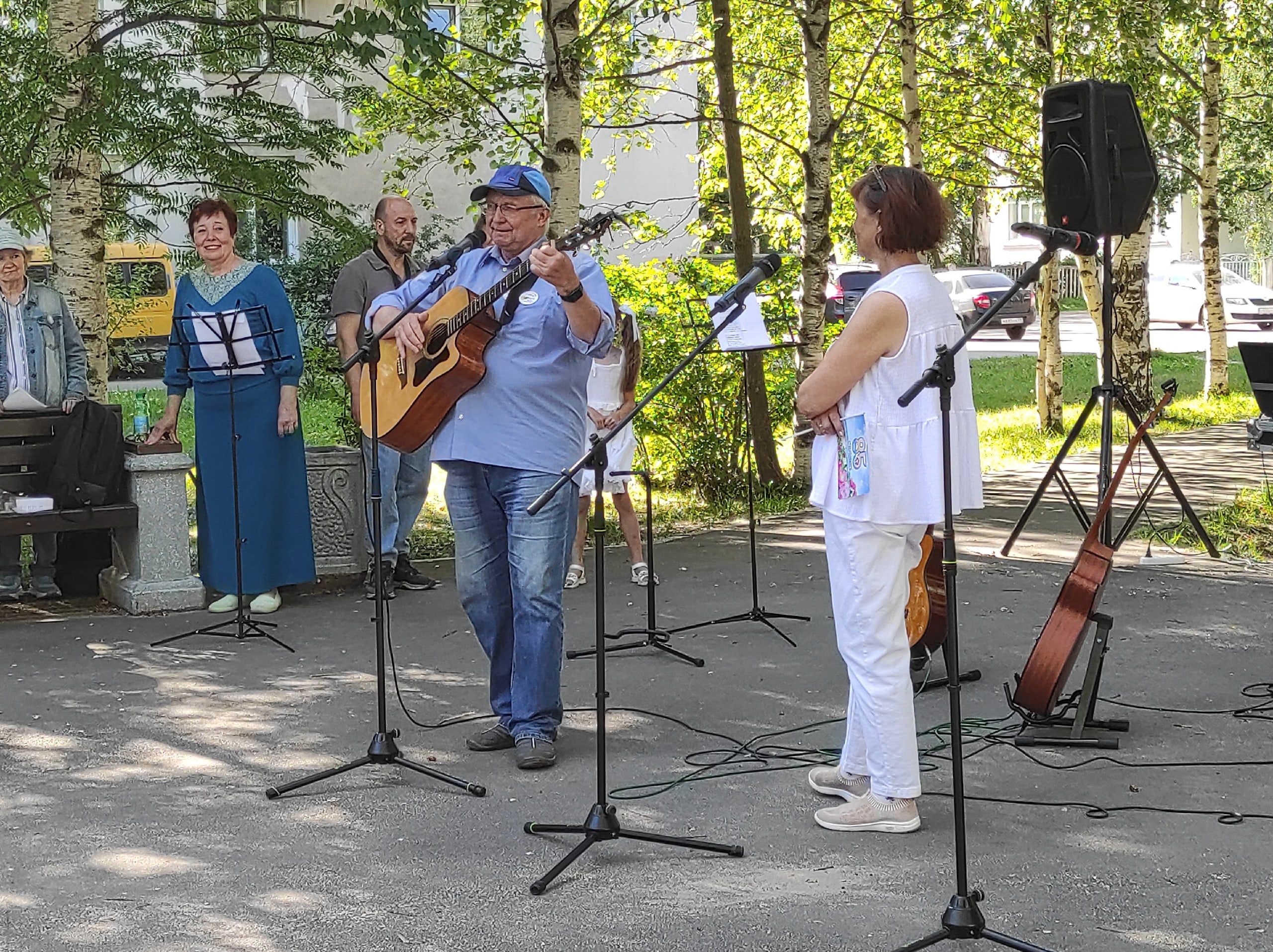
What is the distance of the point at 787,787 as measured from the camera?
5.40 metres

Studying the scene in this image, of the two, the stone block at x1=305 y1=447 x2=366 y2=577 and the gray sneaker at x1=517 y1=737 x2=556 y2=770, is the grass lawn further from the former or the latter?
the gray sneaker at x1=517 y1=737 x2=556 y2=770

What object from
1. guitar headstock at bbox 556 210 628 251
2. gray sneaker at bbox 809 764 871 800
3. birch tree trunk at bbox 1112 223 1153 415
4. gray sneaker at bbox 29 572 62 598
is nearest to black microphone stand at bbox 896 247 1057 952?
gray sneaker at bbox 809 764 871 800

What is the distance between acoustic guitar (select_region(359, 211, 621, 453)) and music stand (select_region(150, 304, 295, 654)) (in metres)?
2.50

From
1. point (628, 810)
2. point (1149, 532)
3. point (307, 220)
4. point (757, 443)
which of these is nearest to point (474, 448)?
point (628, 810)

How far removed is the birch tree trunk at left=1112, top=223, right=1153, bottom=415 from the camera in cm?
1625

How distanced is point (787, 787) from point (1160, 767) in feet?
4.51

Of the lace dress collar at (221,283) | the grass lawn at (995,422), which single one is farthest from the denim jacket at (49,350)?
the grass lawn at (995,422)

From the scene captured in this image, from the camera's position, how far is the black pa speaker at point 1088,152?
8.46 m

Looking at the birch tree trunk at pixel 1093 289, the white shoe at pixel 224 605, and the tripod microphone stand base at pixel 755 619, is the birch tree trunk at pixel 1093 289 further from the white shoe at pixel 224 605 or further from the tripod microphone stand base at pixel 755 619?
the white shoe at pixel 224 605

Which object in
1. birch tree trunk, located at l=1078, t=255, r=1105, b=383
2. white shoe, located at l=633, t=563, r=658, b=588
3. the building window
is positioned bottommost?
white shoe, located at l=633, t=563, r=658, b=588

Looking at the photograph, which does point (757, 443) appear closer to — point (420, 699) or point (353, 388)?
point (353, 388)

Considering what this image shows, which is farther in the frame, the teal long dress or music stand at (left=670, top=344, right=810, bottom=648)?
the teal long dress

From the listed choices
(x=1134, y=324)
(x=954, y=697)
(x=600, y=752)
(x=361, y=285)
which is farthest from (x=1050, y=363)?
(x=954, y=697)

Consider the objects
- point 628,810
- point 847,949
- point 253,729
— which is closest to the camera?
point 847,949
